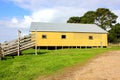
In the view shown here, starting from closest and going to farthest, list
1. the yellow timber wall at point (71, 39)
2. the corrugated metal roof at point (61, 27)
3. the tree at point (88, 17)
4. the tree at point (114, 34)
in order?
the yellow timber wall at point (71, 39)
the corrugated metal roof at point (61, 27)
the tree at point (114, 34)
the tree at point (88, 17)

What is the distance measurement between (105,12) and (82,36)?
36.2m

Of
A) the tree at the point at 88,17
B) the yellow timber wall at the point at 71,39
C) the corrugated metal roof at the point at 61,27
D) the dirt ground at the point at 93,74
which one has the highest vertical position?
the tree at the point at 88,17

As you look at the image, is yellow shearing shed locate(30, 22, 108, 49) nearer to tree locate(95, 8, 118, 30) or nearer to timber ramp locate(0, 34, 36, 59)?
timber ramp locate(0, 34, 36, 59)

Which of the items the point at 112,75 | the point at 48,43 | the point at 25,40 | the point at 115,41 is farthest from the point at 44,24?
the point at 112,75

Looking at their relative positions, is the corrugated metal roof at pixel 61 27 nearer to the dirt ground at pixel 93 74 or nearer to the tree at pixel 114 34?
the tree at pixel 114 34

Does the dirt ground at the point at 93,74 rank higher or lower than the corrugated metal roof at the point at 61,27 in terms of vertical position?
lower

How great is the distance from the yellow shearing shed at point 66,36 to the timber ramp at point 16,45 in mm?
16588

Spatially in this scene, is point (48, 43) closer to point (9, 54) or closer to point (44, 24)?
point (44, 24)

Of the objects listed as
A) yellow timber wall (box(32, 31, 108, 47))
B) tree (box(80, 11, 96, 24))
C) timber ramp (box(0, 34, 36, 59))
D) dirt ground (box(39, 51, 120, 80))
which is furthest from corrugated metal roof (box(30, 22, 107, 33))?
dirt ground (box(39, 51, 120, 80))

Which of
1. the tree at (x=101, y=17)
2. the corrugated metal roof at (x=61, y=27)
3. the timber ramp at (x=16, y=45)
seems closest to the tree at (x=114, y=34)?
the tree at (x=101, y=17)

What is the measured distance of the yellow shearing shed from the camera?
148ft

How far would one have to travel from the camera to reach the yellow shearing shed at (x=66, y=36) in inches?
1774

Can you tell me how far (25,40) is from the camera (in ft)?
85.8

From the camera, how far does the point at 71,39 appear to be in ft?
152
